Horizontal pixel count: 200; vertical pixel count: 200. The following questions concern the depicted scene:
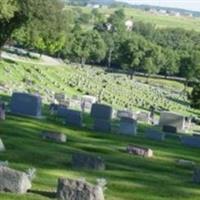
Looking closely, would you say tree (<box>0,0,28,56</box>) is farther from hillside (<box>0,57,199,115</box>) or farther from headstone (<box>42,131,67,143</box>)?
headstone (<box>42,131,67,143</box>)

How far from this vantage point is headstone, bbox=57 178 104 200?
17.8 metres

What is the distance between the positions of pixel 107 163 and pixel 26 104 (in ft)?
47.7

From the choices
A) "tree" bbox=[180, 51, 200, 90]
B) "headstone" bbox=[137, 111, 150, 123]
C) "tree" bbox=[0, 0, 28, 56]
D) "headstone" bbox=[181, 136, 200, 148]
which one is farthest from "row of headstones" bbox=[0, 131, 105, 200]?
"tree" bbox=[180, 51, 200, 90]

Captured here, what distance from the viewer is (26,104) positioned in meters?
39.7

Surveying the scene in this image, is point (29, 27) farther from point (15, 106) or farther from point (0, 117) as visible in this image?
point (0, 117)

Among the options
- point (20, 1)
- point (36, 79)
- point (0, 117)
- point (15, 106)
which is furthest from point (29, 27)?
point (0, 117)

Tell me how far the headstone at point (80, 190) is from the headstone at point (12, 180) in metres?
1.04

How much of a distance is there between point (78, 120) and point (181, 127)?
12.5m

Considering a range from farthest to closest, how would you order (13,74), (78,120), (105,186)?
(13,74)
(78,120)
(105,186)

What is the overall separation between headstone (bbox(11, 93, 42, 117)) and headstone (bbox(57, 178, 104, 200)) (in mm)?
21293

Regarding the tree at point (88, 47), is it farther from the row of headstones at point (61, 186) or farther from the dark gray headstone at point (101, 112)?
the row of headstones at point (61, 186)

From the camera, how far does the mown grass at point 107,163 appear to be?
68.3 feet

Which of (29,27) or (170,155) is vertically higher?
(29,27)

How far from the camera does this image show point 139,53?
547 ft
